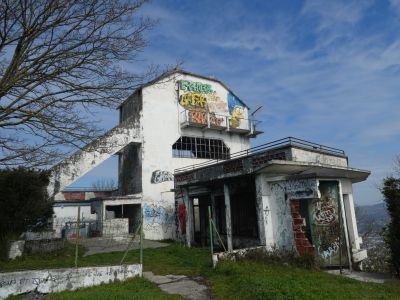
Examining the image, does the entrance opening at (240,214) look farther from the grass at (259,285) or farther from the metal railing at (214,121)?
the metal railing at (214,121)

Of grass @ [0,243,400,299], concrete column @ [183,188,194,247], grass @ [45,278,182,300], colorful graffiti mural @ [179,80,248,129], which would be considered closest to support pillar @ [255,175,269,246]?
grass @ [0,243,400,299]

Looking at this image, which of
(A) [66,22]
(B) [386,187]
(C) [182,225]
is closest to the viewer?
(A) [66,22]

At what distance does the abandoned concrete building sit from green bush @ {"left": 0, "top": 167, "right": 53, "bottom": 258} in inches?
145

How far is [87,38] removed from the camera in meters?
8.38

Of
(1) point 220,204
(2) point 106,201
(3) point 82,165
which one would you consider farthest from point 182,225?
(3) point 82,165

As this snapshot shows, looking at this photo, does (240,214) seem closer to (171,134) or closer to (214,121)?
(171,134)

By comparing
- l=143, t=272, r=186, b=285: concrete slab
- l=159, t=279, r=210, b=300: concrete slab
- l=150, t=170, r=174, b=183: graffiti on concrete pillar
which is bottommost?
l=159, t=279, r=210, b=300: concrete slab

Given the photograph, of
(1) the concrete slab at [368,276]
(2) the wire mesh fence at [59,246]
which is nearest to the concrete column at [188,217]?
(2) the wire mesh fence at [59,246]

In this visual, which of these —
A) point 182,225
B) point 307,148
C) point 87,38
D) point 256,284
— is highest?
point 87,38

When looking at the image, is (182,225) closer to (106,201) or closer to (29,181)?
(106,201)

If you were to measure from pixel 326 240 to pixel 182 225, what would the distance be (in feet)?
33.7

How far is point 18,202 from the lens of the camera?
14.8 m

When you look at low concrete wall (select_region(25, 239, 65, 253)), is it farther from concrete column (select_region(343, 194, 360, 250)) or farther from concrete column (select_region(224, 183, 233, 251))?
concrete column (select_region(343, 194, 360, 250))

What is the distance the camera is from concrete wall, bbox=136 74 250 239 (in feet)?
81.8
